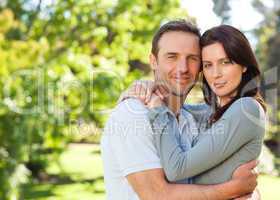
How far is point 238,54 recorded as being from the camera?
2.25 m

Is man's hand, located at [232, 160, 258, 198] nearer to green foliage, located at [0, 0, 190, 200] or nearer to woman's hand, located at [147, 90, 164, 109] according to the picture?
woman's hand, located at [147, 90, 164, 109]

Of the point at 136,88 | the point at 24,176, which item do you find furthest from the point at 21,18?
the point at 136,88

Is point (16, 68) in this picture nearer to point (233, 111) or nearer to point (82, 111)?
point (82, 111)

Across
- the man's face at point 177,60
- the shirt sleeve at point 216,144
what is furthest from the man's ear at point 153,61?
the shirt sleeve at point 216,144

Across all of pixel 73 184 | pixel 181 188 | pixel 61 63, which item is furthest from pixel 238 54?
pixel 73 184

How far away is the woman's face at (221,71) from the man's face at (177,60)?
0.09m

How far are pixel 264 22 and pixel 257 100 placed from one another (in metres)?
28.7

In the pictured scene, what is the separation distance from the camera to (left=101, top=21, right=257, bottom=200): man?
2.09 metres

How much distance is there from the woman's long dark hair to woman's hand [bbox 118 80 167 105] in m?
0.32

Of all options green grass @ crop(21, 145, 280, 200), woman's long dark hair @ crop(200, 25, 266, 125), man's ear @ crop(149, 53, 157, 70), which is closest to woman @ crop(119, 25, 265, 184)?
woman's long dark hair @ crop(200, 25, 266, 125)

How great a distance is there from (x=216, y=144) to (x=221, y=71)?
1.32 feet

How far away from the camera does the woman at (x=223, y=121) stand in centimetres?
208

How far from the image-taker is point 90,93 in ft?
24.8

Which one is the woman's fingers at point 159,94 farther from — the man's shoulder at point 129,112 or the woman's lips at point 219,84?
the woman's lips at point 219,84
